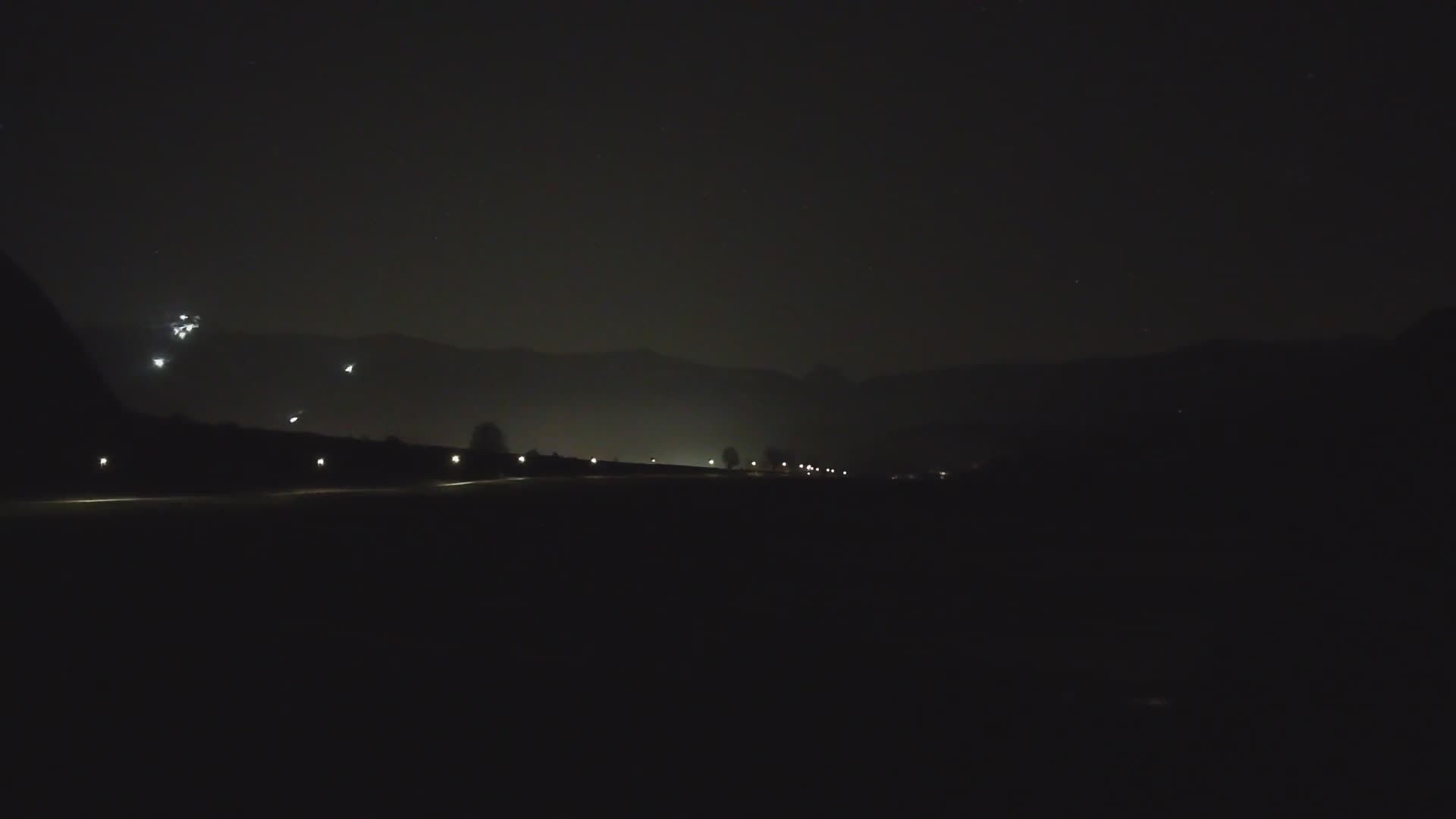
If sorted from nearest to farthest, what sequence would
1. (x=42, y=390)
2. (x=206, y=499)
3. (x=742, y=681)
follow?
(x=742, y=681)
(x=206, y=499)
(x=42, y=390)

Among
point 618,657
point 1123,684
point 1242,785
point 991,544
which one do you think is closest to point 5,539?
point 618,657

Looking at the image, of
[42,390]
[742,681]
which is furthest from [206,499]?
[42,390]

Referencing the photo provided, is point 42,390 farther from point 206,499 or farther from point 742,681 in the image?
point 742,681

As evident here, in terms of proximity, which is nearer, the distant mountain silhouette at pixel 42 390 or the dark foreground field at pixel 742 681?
the dark foreground field at pixel 742 681

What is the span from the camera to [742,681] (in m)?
7.20

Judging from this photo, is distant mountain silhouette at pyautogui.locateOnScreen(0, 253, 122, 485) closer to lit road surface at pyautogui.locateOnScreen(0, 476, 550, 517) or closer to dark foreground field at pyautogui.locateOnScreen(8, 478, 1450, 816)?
lit road surface at pyautogui.locateOnScreen(0, 476, 550, 517)

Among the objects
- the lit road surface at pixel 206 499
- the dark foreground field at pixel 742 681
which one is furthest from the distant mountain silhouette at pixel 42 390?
the dark foreground field at pixel 742 681

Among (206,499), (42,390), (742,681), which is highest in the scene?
(42,390)

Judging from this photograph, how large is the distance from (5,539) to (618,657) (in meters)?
9.04

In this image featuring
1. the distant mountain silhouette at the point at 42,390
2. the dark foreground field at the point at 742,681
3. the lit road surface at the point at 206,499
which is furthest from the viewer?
the distant mountain silhouette at the point at 42,390

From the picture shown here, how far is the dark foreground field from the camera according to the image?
473 centimetres

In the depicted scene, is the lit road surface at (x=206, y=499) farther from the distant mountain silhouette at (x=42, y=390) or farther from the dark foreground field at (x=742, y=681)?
the dark foreground field at (x=742, y=681)

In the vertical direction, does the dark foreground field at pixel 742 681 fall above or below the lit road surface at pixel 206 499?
below

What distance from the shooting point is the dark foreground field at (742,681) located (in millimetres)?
4730
